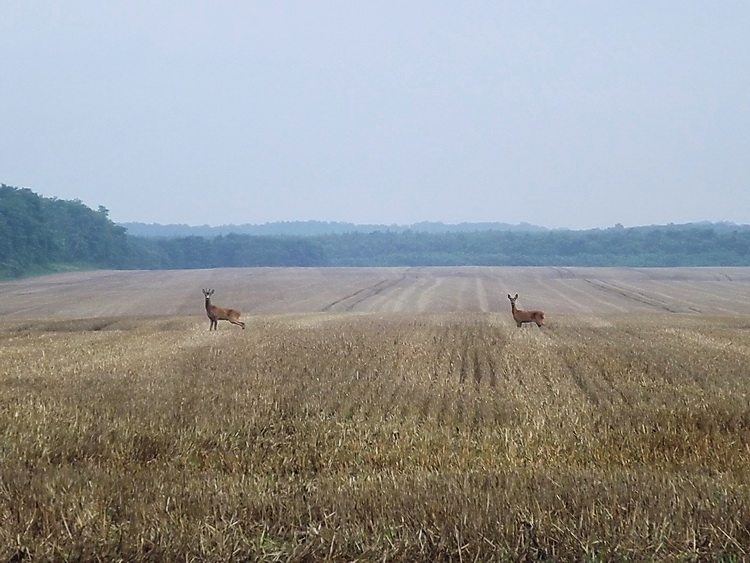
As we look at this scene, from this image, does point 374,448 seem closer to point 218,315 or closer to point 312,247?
point 218,315

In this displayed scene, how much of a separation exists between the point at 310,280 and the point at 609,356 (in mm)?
46045

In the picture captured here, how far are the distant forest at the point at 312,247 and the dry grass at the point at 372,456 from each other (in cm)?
6586

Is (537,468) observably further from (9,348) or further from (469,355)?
(9,348)

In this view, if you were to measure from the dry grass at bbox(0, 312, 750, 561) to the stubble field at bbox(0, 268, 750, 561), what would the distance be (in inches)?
1.0

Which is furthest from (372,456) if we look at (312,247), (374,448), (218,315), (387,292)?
(312,247)

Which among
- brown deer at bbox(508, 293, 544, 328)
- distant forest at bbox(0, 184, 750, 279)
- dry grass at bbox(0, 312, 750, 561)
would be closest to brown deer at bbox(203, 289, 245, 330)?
Answer: dry grass at bbox(0, 312, 750, 561)

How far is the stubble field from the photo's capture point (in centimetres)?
592

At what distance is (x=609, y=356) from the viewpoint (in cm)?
1723

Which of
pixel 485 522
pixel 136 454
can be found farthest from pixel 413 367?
pixel 485 522

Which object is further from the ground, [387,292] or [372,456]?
[372,456]

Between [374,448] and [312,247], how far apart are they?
119m

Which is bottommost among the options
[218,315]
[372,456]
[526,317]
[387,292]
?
[387,292]

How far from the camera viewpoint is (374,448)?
28.6ft

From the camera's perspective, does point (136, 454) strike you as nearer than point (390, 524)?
No
